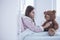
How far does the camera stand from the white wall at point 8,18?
85 cm

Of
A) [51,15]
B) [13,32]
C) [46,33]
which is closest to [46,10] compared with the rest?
[51,15]

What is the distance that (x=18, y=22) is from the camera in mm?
875

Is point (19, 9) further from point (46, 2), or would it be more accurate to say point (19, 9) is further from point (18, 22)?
point (46, 2)

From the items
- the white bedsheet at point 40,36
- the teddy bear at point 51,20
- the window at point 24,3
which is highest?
the window at point 24,3

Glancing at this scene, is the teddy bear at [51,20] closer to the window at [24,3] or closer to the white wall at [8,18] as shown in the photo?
the window at [24,3]

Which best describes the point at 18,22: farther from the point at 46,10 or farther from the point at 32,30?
the point at 46,10

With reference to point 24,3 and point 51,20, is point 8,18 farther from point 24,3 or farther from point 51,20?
point 51,20

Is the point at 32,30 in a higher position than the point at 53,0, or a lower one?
lower

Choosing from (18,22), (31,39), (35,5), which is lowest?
(31,39)

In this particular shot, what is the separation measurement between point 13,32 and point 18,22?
0.28 feet

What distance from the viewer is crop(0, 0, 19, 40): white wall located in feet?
2.81

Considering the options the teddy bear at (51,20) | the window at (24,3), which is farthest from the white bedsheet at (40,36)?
the window at (24,3)

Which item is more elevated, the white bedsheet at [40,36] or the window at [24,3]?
the window at [24,3]

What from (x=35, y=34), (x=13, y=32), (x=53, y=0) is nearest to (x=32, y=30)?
(x=35, y=34)
